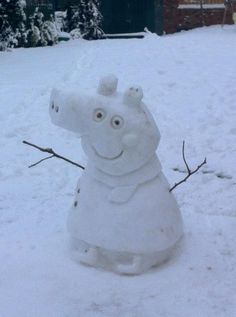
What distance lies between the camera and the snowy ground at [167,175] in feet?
11.5

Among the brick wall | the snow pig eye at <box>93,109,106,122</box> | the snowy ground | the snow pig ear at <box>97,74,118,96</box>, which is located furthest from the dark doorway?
the snow pig eye at <box>93,109,106,122</box>

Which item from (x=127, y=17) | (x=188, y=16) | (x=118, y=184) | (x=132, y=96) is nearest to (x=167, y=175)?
(x=118, y=184)

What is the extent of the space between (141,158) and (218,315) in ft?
3.26

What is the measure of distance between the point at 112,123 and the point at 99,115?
94 millimetres

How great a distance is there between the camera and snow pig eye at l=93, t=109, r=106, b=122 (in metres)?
3.63

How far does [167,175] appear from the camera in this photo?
18.4 feet

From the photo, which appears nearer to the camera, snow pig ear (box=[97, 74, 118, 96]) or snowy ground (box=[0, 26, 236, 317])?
snowy ground (box=[0, 26, 236, 317])

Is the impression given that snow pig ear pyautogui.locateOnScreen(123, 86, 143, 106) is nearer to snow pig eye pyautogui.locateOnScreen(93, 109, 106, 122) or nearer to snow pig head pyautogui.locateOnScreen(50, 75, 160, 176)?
snow pig head pyautogui.locateOnScreen(50, 75, 160, 176)

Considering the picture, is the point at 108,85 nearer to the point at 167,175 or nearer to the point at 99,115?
the point at 99,115

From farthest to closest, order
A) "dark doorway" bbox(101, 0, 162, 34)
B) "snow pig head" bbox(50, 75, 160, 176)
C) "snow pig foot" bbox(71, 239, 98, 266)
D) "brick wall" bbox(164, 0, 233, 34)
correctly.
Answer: "brick wall" bbox(164, 0, 233, 34) < "dark doorway" bbox(101, 0, 162, 34) < "snow pig foot" bbox(71, 239, 98, 266) < "snow pig head" bbox(50, 75, 160, 176)

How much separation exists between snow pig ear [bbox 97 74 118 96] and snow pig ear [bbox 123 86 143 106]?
10 cm

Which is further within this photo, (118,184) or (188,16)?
(188,16)

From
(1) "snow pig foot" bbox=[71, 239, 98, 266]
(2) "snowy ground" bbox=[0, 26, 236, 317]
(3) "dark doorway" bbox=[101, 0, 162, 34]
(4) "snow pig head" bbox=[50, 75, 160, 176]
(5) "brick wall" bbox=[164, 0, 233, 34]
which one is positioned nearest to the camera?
(2) "snowy ground" bbox=[0, 26, 236, 317]

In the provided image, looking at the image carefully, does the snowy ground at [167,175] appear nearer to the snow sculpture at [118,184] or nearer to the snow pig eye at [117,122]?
the snow sculpture at [118,184]
